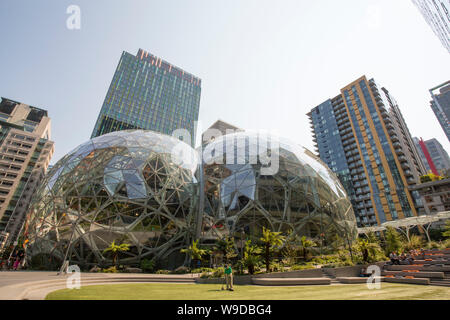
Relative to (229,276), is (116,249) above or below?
above

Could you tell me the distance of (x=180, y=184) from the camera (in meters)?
25.4

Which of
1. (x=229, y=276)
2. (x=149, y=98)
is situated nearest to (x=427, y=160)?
(x=149, y=98)

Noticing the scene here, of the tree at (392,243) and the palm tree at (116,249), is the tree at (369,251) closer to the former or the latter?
the tree at (392,243)

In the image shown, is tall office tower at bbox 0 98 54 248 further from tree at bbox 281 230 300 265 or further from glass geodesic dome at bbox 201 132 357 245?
tree at bbox 281 230 300 265

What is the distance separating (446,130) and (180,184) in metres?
216

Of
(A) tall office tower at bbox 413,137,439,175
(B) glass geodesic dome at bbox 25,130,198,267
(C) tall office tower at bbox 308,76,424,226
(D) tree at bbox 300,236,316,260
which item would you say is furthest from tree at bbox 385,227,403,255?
(A) tall office tower at bbox 413,137,439,175

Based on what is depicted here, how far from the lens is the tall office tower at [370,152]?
208 feet

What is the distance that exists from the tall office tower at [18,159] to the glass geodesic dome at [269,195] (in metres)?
68.0

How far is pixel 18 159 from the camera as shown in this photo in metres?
72.1

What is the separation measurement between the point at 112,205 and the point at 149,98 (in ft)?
299

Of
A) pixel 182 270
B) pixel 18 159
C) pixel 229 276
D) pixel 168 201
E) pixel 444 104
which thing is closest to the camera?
pixel 229 276

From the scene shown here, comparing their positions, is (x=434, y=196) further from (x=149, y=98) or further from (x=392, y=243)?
(x=149, y=98)

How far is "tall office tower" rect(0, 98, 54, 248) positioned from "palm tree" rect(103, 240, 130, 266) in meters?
59.9

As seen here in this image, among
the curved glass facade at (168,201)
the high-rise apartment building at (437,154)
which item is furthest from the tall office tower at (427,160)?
the curved glass facade at (168,201)
